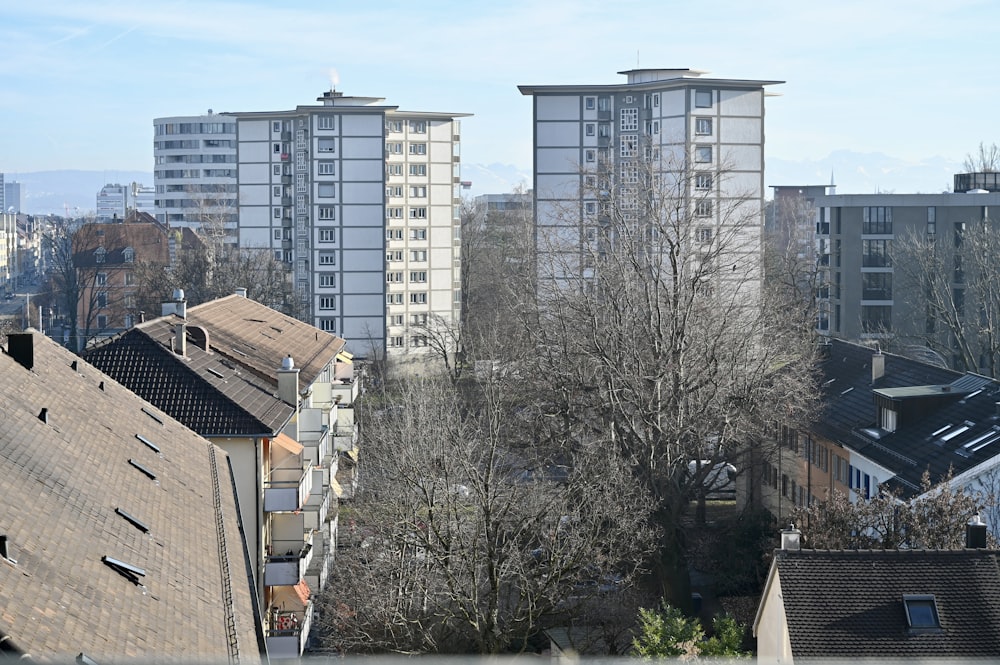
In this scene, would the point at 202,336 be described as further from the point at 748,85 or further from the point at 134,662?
the point at 748,85

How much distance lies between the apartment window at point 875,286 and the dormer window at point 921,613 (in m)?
44.2

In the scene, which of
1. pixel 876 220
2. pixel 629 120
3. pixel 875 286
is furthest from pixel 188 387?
pixel 876 220

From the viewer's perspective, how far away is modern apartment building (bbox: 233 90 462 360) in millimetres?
61156

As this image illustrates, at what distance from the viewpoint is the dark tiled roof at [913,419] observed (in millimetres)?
23625

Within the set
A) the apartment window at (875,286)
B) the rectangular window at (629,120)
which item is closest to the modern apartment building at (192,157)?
the rectangular window at (629,120)

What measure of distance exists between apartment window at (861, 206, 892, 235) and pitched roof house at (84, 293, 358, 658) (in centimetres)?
3715

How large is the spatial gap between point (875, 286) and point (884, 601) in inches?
1751

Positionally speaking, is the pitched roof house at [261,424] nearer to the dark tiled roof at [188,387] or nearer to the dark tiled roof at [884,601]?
the dark tiled roof at [188,387]

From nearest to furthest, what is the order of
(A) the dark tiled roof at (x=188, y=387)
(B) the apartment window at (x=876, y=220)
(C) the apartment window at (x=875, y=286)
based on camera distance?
(A) the dark tiled roof at (x=188, y=387)
(C) the apartment window at (x=875, y=286)
(B) the apartment window at (x=876, y=220)

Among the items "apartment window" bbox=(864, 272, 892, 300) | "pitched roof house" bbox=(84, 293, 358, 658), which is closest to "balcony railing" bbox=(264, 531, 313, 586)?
"pitched roof house" bbox=(84, 293, 358, 658)

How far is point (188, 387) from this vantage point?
68.3 ft

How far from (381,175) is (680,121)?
15286mm

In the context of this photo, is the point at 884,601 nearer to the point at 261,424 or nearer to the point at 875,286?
the point at 261,424

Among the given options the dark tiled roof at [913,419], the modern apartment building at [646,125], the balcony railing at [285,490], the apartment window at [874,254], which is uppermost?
the modern apartment building at [646,125]
